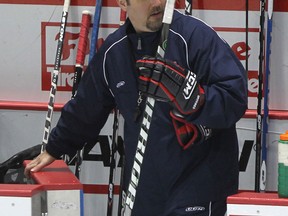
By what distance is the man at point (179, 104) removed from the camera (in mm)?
3213

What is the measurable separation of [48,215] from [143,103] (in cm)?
56

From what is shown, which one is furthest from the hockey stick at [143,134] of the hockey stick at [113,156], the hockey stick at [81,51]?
the hockey stick at [81,51]

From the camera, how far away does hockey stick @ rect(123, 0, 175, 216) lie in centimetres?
326

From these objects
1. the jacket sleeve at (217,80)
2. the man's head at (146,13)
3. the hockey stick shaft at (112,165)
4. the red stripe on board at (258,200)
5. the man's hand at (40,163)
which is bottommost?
the hockey stick shaft at (112,165)

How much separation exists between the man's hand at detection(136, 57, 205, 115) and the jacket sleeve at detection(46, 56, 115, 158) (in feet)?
1.79

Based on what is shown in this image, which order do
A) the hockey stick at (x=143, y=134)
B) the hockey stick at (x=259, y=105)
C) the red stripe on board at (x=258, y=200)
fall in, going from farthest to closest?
the hockey stick at (x=259, y=105) → the hockey stick at (x=143, y=134) → the red stripe on board at (x=258, y=200)

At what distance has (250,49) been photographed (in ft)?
16.1

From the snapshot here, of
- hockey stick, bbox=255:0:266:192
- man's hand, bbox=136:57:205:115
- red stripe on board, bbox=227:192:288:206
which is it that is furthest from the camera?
hockey stick, bbox=255:0:266:192

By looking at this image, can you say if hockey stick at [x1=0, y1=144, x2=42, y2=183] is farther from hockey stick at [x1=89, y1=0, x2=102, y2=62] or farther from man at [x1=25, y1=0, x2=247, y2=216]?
man at [x1=25, y1=0, x2=247, y2=216]

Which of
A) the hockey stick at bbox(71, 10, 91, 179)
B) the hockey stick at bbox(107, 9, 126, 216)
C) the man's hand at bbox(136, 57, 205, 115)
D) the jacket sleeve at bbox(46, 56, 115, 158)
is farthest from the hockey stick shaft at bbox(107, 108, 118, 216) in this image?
the man's hand at bbox(136, 57, 205, 115)

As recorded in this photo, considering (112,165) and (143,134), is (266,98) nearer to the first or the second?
(112,165)

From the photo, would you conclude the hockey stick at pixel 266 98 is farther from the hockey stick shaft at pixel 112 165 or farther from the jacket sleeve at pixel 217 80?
the jacket sleeve at pixel 217 80

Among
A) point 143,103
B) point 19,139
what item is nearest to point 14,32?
point 19,139

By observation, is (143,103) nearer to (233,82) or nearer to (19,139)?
(233,82)
